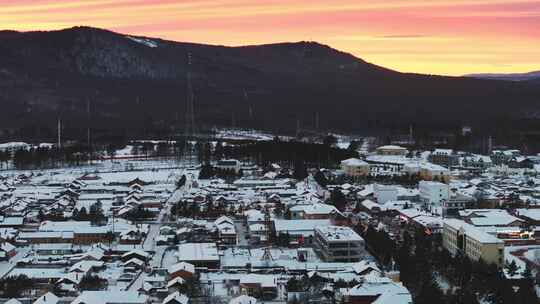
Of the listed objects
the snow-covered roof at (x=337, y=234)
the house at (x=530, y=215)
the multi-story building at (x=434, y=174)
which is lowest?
the house at (x=530, y=215)

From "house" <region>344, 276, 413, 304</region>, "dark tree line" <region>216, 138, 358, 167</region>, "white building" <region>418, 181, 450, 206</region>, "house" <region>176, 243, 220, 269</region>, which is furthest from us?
"dark tree line" <region>216, 138, 358, 167</region>

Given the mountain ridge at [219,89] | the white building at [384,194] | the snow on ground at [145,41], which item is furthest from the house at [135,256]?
the snow on ground at [145,41]

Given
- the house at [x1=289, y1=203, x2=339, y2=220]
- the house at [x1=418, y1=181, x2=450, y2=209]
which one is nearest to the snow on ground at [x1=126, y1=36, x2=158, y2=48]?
the house at [x1=418, y1=181, x2=450, y2=209]

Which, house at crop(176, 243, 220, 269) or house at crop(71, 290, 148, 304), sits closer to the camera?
house at crop(71, 290, 148, 304)

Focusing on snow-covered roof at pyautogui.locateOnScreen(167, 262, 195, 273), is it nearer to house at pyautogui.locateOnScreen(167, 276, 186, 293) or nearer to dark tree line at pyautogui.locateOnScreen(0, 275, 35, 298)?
house at pyautogui.locateOnScreen(167, 276, 186, 293)

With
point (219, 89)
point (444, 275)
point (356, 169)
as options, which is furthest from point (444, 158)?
point (219, 89)

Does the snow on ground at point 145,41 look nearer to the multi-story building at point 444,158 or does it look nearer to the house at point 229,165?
the multi-story building at point 444,158

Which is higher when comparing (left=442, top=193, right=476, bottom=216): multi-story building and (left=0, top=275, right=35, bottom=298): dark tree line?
(left=442, top=193, right=476, bottom=216): multi-story building

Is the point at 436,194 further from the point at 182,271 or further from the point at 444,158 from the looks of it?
the point at 444,158
